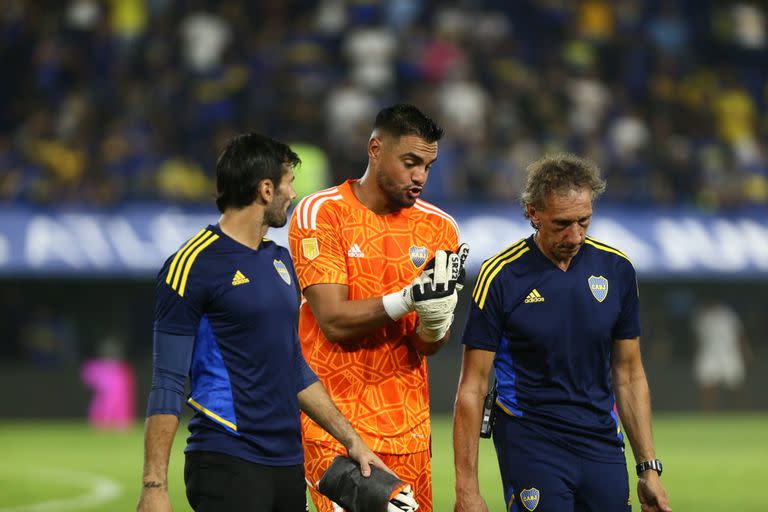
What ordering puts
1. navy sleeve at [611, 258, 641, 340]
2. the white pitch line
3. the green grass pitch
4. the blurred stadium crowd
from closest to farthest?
navy sleeve at [611, 258, 641, 340] < the white pitch line < the green grass pitch < the blurred stadium crowd

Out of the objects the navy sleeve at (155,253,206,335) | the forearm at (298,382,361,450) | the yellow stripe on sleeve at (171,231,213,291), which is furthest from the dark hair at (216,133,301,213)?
the forearm at (298,382,361,450)

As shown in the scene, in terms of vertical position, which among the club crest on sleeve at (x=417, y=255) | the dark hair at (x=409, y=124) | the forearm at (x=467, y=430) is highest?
the dark hair at (x=409, y=124)

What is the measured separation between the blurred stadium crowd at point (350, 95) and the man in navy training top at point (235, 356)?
13239 millimetres

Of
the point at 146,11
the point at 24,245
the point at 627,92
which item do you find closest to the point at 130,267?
the point at 24,245

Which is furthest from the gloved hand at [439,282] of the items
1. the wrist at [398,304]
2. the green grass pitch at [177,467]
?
the green grass pitch at [177,467]

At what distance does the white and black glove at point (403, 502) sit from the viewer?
16.5 feet

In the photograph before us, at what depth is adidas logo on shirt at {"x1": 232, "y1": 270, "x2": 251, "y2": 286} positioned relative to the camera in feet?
16.3

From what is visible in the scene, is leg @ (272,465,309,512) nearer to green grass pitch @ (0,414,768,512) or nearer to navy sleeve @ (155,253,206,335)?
navy sleeve @ (155,253,206,335)

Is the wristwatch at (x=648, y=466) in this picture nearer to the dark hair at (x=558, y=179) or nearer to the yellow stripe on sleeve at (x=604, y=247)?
the yellow stripe on sleeve at (x=604, y=247)

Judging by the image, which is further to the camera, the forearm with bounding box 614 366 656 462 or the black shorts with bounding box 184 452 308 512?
the forearm with bounding box 614 366 656 462

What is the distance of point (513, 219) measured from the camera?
20031 mm

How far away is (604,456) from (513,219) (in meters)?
14.6

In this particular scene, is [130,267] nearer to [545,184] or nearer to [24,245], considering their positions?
[24,245]

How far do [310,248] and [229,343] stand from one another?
3.27 ft
